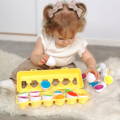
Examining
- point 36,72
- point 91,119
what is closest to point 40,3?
point 36,72

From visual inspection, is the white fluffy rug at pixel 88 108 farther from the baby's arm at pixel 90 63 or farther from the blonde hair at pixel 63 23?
the blonde hair at pixel 63 23

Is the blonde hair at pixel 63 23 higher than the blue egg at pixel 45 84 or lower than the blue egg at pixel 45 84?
higher

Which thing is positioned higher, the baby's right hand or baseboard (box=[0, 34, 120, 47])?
the baby's right hand

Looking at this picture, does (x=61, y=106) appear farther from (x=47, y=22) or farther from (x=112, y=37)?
(x=112, y=37)

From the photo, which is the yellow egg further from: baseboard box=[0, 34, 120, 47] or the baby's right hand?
baseboard box=[0, 34, 120, 47]

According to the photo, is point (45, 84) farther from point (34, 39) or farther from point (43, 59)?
point (34, 39)

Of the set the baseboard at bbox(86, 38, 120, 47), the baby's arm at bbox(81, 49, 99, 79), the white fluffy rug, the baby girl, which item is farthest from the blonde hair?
the baseboard at bbox(86, 38, 120, 47)

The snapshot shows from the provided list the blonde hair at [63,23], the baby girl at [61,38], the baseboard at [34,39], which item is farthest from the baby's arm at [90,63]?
the baseboard at [34,39]

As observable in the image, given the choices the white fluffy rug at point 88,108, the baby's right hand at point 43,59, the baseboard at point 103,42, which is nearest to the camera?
the white fluffy rug at point 88,108

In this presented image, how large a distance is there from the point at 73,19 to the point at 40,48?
20 centimetres

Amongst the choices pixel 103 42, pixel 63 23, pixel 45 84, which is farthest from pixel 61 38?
pixel 103 42

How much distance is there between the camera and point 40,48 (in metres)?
1.28

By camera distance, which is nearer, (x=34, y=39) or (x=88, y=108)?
(x=88, y=108)

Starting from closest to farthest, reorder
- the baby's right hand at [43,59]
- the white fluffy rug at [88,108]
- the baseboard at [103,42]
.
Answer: the white fluffy rug at [88,108], the baby's right hand at [43,59], the baseboard at [103,42]
